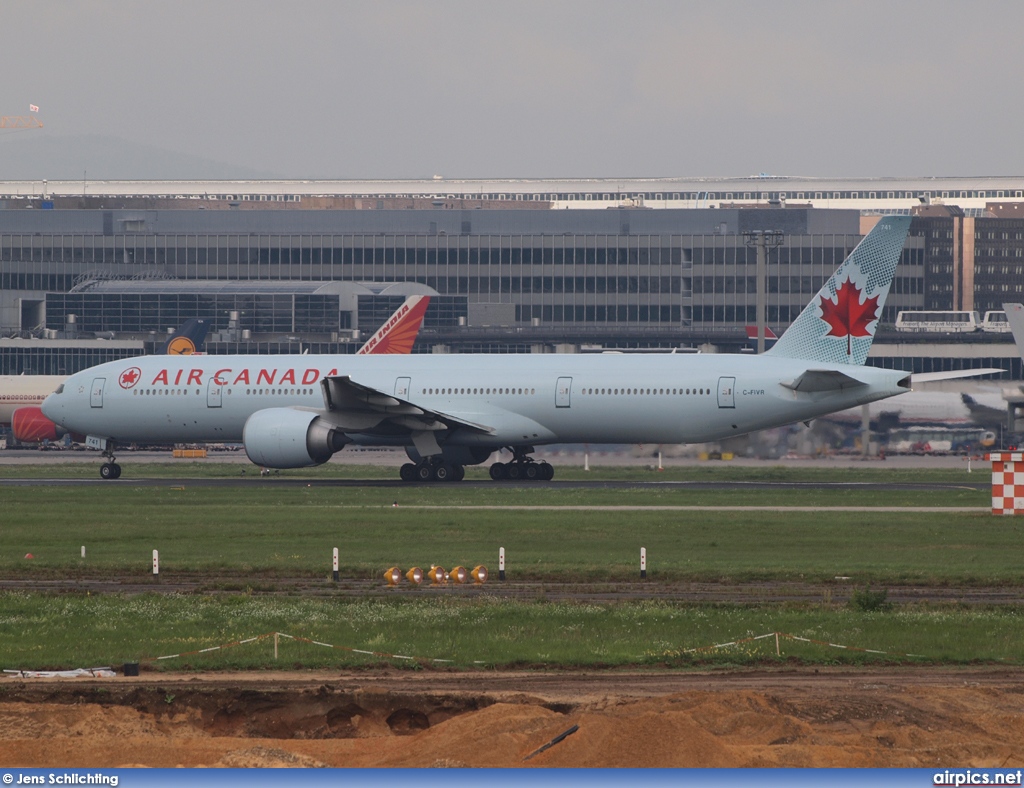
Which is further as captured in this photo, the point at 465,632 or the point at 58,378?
the point at 58,378

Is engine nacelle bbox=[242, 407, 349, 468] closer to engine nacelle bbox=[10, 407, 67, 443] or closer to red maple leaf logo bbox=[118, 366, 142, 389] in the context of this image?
red maple leaf logo bbox=[118, 366, 142, 389]

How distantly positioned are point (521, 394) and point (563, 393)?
165 cm

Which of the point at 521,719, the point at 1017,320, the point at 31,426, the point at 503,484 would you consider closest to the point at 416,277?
the point at 31,426

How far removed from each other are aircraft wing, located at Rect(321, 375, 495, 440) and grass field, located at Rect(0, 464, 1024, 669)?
3.04m

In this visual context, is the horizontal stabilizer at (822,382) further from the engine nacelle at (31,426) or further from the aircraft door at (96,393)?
the engine nacelle at (31,426)

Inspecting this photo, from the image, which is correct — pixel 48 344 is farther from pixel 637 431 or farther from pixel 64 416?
pixel 637 431

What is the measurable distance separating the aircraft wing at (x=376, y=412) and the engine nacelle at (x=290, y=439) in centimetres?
72

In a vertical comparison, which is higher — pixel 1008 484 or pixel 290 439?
pixel 290 439

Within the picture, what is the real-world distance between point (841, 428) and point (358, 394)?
26.3m

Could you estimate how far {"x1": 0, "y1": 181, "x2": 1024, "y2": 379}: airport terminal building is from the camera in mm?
114000

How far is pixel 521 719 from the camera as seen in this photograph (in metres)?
13.0

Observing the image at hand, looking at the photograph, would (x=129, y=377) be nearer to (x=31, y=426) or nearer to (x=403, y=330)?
(x=403, y=330)

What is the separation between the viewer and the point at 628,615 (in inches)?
853

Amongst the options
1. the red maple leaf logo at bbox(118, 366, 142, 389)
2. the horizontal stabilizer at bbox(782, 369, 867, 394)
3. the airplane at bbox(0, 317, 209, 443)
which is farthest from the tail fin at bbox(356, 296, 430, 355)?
the horizontal stabilizer at bbox(782, 369, 867, 394)
